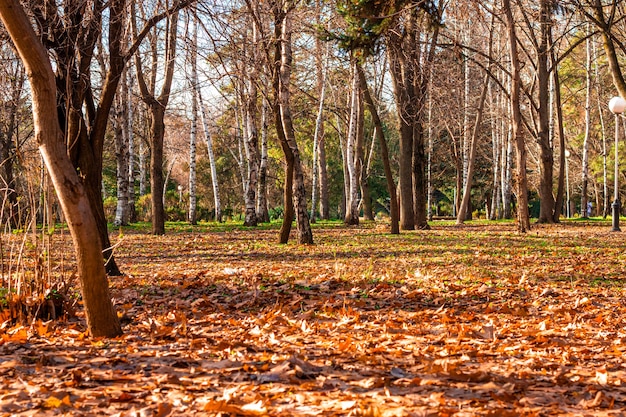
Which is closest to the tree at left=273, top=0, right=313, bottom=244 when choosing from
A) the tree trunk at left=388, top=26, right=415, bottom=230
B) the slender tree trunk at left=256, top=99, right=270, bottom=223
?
the tree trunk at left=388, top=26, right=415, bottom=230

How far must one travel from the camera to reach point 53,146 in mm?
4406

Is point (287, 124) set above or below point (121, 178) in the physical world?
above

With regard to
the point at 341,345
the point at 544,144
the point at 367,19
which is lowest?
the point at 341,345

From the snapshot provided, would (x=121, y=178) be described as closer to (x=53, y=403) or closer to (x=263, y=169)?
(x=263, y=169)

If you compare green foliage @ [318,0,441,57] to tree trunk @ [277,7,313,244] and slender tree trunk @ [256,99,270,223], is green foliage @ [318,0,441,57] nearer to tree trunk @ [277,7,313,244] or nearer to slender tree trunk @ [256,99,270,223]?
tree trunk @ [277,7,313,244]

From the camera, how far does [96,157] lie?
860cm

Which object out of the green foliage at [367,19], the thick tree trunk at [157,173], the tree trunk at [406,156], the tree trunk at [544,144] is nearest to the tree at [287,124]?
the green foliage at [367,19]

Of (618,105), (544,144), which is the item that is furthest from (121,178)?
(618,105)

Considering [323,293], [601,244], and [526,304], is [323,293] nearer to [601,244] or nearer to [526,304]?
[526,304]

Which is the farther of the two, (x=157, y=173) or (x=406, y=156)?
(x=406, y=156)

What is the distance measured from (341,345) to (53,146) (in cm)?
247

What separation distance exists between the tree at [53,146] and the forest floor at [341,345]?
24.4 inches

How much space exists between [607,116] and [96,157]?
34810 millimetres

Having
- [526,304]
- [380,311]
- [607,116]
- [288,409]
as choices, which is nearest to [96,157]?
[380,311]
